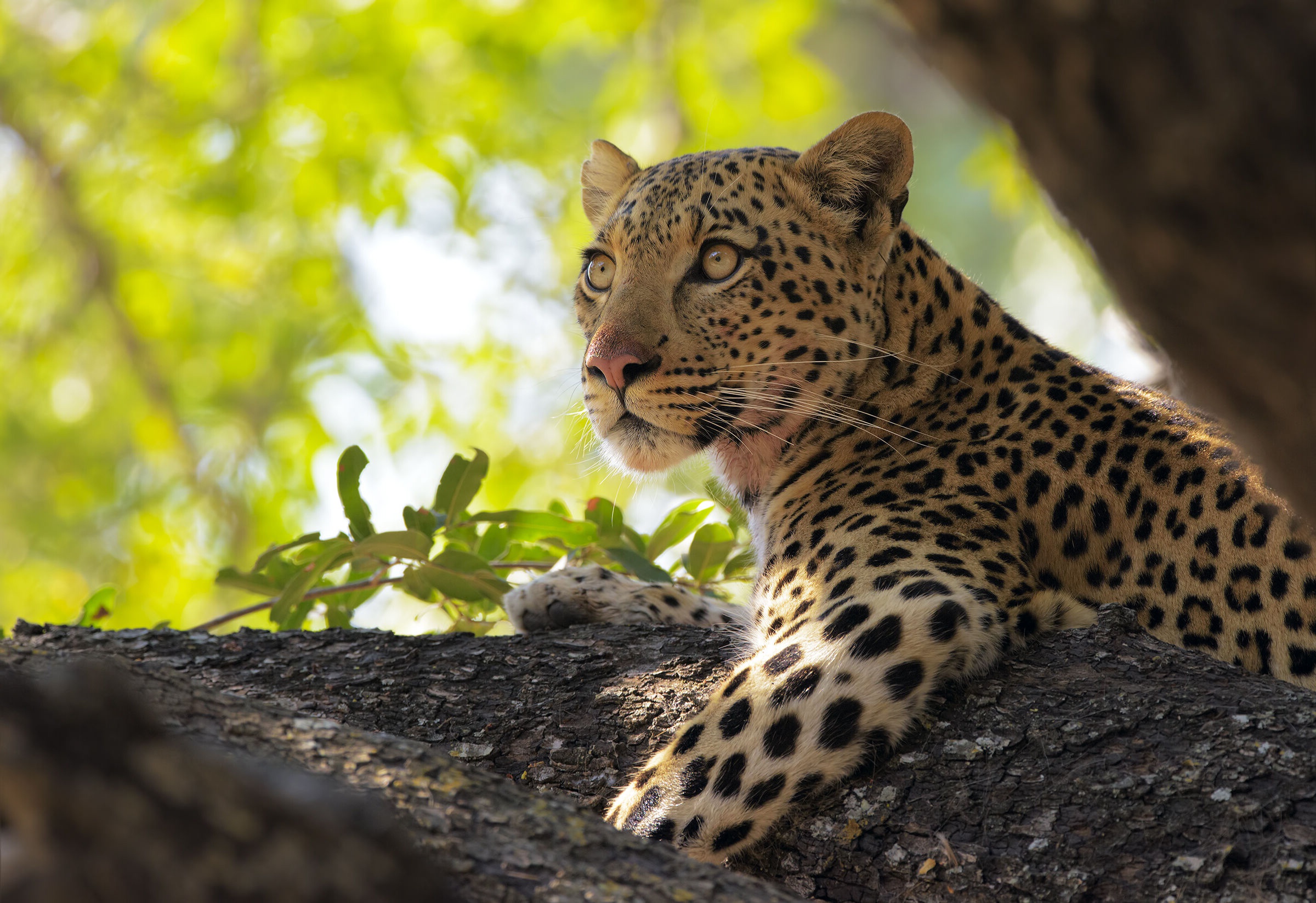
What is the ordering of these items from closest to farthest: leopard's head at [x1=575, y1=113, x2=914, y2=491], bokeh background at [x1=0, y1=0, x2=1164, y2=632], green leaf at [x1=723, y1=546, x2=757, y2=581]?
leopard's head at [x1=575, y1=113, x2=914, y2=491] → green leaf at [x1=723, y1=546, x2=757, y2=581] → bokeh background at [x1=0, y1=0, x2=1164, y2=632]

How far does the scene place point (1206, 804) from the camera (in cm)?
272

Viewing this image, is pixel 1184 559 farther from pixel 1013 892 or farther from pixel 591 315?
pixel 591 315

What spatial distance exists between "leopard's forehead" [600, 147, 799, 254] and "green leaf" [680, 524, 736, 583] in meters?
1.37

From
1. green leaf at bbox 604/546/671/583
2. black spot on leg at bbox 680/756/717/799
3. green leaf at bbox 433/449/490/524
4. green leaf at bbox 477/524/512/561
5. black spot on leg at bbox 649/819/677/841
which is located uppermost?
green leaf at bbox 433/449/490/524

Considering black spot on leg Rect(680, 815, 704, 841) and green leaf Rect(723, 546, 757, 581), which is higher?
green leaf Rect(723, 546, 757, 581)

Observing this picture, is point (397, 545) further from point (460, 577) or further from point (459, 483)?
point (459, 483)

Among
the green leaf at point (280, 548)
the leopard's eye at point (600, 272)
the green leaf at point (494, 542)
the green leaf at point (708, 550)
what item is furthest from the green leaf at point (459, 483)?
the green leaf at point (708, 550)

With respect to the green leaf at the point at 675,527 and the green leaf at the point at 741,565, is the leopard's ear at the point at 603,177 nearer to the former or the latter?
the green leaf at the point at 675,527

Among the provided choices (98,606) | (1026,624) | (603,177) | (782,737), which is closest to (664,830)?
(782,737)

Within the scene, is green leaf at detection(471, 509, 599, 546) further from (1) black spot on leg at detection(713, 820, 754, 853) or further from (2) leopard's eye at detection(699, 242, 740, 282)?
(1) black spot on leg at detection(713, 820, 754, 853)

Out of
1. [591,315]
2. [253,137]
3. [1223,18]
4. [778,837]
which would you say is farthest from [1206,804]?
[253,137]

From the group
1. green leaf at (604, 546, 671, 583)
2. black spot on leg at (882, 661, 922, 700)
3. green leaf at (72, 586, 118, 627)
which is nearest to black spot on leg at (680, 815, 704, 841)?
black spot on leg at (882, 661, 922, 700)

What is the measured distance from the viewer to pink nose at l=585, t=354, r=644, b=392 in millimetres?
4668

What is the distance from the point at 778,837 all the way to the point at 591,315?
110 inches
